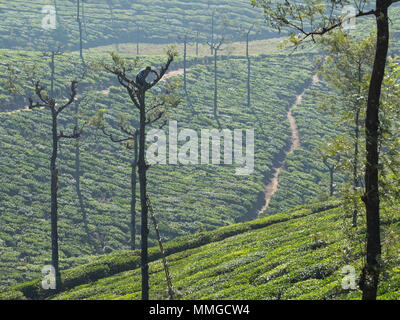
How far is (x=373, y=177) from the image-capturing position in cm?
1449

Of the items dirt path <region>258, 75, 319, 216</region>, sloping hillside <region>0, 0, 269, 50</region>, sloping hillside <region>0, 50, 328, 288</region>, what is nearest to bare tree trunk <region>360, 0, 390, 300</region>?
sloping hillside <region>0, 50, 328, 288</region>

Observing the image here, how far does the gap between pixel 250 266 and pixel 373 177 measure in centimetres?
1732

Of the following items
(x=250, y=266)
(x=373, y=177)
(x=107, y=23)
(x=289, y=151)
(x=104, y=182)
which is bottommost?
(x=104, y=182)

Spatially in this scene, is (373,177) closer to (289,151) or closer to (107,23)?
(289,151)

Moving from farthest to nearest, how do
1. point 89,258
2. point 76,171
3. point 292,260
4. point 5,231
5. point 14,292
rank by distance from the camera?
point 76,171
point 5,231
point 89,258
point 14,292
point 292,260

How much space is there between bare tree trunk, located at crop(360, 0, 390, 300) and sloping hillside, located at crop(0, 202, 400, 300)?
0.48 meters

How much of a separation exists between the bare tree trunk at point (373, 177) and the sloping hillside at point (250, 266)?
18.8 inches

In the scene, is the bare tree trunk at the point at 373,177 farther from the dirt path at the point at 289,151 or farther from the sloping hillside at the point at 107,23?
the sloping hillside at the point at 107,23

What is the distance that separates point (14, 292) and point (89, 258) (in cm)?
1404

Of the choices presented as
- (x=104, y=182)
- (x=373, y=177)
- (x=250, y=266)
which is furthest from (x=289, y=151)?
(x=373, y=177)

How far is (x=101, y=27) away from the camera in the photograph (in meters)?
163
